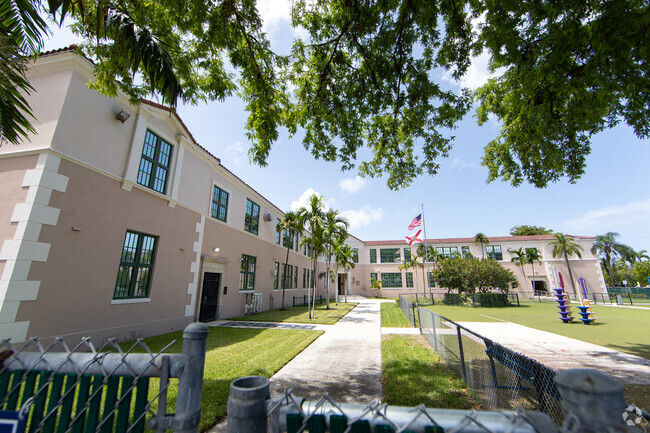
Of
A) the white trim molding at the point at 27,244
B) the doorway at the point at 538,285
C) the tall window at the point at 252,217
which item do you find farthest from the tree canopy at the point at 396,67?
the doorway at the point at 538,285

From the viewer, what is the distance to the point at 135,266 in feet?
29.9

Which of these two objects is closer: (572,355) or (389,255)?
(572,355)

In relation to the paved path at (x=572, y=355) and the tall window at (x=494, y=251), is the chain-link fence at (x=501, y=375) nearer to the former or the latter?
the paved path at (x=572, y=355)

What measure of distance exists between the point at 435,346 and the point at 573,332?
7.85m

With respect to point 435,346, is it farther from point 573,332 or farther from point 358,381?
point 573,332

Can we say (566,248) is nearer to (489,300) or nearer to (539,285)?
(539,285)

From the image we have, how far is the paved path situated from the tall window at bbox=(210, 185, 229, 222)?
1348 centimetres

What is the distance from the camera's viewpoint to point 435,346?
25.1 feet

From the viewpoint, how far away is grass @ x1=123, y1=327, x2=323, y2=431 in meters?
4.51

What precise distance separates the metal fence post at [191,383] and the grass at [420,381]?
4132mm

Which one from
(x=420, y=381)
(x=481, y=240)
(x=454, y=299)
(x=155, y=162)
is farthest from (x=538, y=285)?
(x=155, y=162)

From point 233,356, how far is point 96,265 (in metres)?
4.91

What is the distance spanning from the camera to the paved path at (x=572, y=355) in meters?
5.99

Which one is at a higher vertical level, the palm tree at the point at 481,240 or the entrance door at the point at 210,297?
the palm tree at the point at 481,240
